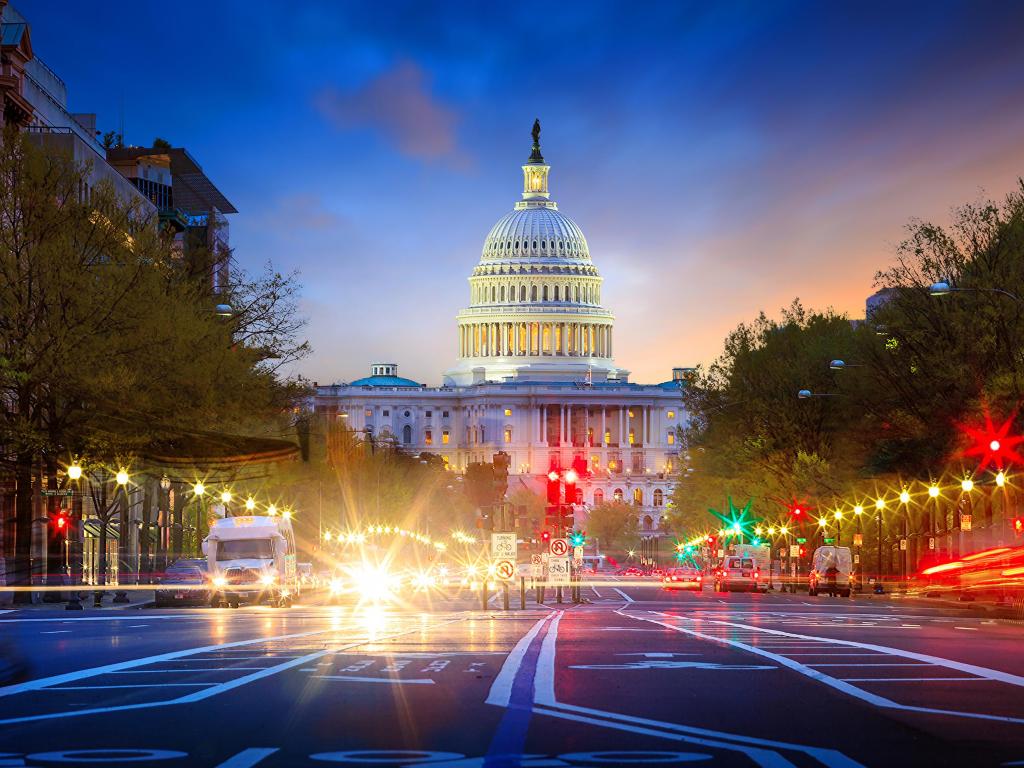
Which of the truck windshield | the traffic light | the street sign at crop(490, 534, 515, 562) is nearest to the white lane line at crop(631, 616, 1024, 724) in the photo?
the street sign at crop(490, 534, 515, 562)

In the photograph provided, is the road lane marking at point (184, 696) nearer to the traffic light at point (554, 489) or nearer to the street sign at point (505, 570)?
the street sign at point (505, 570)

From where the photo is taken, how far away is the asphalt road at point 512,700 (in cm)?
1391

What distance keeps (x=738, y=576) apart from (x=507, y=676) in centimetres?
7860

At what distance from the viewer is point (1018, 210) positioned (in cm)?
7019

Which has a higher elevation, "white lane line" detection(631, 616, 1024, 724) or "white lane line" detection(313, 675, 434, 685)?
"white lane line" detection(313, 675, 434, 685)

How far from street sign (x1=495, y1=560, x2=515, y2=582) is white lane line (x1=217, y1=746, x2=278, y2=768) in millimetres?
42442

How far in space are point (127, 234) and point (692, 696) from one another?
152ft

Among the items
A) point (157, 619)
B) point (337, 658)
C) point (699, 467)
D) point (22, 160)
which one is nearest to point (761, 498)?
point (699, 467)

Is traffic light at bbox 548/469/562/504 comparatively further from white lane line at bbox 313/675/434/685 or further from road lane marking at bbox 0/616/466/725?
white lane line at bbox 313/675/434/685

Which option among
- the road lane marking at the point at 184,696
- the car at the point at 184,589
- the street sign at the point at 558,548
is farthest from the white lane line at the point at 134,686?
the street sign at the point at 558,548

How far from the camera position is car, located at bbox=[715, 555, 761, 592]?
3885 inches

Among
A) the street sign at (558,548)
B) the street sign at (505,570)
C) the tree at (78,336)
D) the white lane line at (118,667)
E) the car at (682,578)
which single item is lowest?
the car at (682,578)

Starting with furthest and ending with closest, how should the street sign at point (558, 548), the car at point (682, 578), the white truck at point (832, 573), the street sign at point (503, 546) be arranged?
the car at point (682, 578) → the white truck at point (832, 573) → the street sign at point (558, 548) → the street sign at point (503, 546)

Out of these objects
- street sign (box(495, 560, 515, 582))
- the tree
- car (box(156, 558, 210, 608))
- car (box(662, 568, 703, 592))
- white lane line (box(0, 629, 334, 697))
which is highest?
the tree
